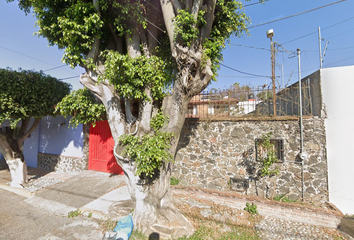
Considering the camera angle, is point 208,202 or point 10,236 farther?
point 208,202

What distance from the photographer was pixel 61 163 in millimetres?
7543

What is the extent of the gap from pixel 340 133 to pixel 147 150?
547 cm

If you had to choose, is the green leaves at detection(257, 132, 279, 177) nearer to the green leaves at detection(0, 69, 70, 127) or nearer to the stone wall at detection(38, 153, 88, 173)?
the stone wall at detection(38, 153, 88, 173)

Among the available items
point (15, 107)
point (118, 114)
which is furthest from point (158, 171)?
point (15, 107)

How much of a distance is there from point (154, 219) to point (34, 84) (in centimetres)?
664

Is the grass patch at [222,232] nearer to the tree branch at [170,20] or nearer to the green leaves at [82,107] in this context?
the green leaves at [82,107]

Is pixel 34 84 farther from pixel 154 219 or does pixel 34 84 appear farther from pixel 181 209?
pixel 181 209

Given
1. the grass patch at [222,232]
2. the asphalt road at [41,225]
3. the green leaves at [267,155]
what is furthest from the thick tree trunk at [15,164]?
the green leaves at [267,155]

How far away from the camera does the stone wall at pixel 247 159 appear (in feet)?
14.9

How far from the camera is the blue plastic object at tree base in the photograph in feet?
10.1

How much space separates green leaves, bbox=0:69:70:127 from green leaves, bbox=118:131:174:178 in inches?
186

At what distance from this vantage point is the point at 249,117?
521cm

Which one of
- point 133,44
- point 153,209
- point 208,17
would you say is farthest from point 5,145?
point 208,17

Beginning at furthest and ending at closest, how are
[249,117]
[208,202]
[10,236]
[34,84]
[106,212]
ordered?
[34,84]
[249,117]
[208,202]
[106,212]
[10,236]
